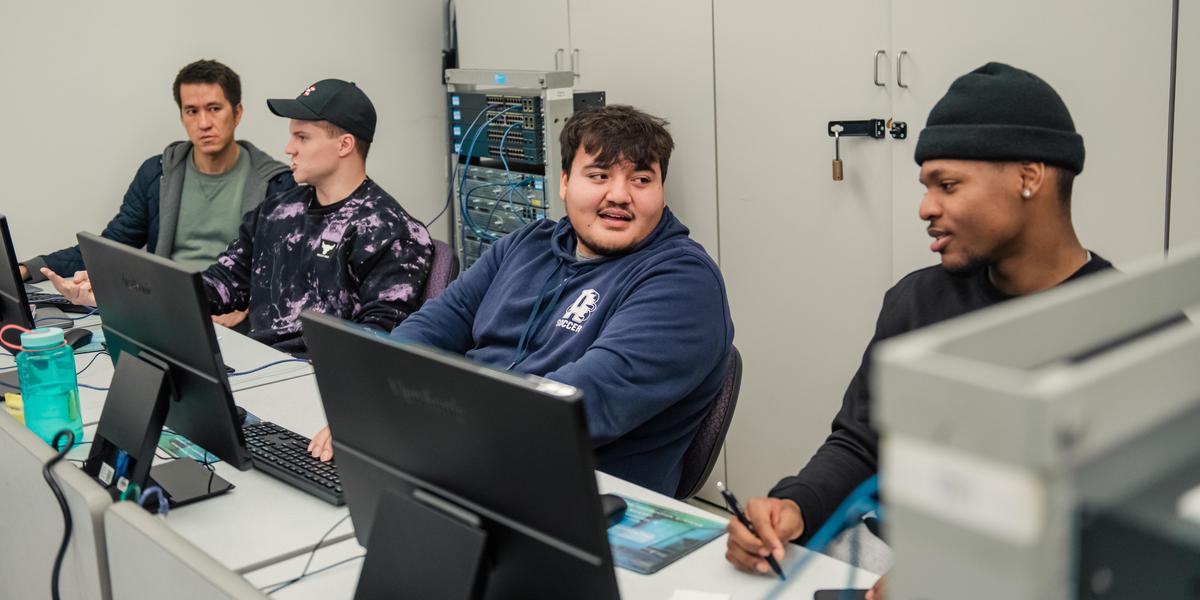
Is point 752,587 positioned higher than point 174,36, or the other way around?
point 174,36

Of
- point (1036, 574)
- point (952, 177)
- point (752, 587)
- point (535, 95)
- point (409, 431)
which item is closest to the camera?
point (1036, 574)

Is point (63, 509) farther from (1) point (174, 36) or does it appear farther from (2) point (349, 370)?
(1) point (174, 36)

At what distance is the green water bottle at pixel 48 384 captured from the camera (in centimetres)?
186

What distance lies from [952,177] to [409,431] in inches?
34.3

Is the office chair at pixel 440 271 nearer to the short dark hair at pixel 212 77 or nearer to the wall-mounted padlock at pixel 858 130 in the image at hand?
the wall-mounted padlock at pixel 858 130

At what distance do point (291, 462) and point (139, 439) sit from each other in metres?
0.26

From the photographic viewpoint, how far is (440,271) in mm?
2768

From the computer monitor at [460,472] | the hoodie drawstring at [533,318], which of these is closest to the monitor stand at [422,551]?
the computer monitor at [460,472]

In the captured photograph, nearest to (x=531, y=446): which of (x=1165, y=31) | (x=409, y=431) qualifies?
(x=409, y=431)

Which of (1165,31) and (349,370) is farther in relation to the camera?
(1165,31)

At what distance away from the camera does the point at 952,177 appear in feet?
5.07

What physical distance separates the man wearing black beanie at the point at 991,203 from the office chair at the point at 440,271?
134 cm

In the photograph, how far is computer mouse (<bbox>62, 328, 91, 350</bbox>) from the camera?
2.63 metres

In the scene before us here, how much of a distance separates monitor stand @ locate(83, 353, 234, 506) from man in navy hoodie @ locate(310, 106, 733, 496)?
21cm
